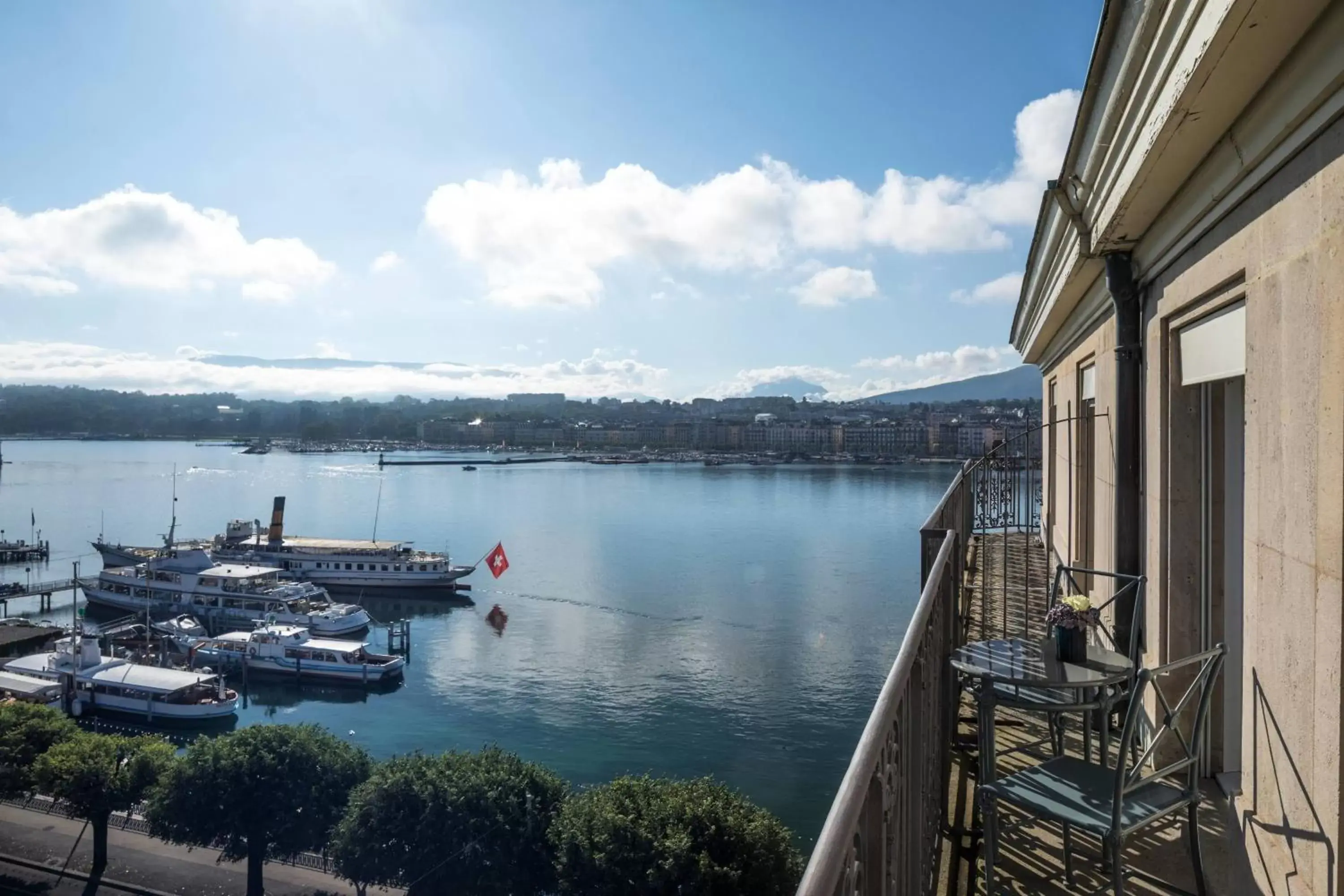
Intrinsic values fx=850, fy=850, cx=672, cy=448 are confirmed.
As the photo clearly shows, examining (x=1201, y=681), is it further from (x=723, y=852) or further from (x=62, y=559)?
(x=62, y=559)

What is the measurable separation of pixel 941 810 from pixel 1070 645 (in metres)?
0.66

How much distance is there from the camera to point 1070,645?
2.66 metres

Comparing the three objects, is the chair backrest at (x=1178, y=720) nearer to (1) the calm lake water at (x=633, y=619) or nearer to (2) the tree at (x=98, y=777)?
(1) the calm lake water at (x=633, y=619)

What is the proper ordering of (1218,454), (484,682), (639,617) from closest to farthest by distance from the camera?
(1218,454) → (484,682) → (639,617)

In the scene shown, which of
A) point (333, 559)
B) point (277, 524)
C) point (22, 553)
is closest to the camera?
point (333, 559)

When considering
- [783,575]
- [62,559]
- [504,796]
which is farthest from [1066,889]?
[62,559]

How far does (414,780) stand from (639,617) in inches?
670

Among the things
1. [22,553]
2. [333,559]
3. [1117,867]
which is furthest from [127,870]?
[22,553]

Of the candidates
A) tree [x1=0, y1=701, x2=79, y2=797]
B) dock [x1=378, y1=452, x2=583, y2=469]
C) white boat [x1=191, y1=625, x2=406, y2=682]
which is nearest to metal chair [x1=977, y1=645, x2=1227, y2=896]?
tree [x1=0, y1=701, x2=79, y2=797]

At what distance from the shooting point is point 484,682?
24.6 m

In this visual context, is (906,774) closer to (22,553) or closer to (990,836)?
(990,836)

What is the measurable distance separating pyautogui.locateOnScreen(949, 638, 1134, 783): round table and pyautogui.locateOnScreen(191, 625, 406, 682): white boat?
82.9ft

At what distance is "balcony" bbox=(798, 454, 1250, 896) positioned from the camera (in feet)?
3.67

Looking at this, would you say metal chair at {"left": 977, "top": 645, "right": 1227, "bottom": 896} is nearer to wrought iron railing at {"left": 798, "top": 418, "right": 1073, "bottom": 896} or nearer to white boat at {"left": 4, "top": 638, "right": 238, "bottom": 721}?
wrought iron railing at {"left": 798, "top": 418, "right": 1073, "bottom": 896}
